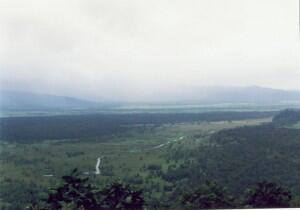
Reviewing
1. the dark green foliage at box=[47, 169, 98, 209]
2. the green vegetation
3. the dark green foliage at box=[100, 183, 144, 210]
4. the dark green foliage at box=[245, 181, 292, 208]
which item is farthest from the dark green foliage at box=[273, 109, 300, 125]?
the dark green foliage at box=[47, 169, 98, 209]

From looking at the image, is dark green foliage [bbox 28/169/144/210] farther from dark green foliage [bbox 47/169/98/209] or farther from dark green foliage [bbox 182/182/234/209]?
dark green foliage [bbox 182/182/234/209]

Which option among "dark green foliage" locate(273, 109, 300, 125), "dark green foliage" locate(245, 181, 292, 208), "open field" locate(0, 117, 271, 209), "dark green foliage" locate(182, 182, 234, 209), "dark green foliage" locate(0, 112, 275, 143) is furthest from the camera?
"dark green foliage" locate(273, 109, 300, 125)

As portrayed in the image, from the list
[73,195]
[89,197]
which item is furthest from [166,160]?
[73,195]

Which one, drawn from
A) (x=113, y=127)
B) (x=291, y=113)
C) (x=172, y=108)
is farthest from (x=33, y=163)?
(x=291, y=113)

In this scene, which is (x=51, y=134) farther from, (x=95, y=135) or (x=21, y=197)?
(x=21, y=197)

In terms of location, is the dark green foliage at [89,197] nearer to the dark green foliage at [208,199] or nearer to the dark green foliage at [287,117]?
the dark green foliage at [208,199]

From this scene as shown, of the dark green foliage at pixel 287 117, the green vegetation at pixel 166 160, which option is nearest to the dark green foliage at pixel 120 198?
the green vegetation at pixel 166 160

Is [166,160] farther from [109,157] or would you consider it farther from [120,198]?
[120,198]
